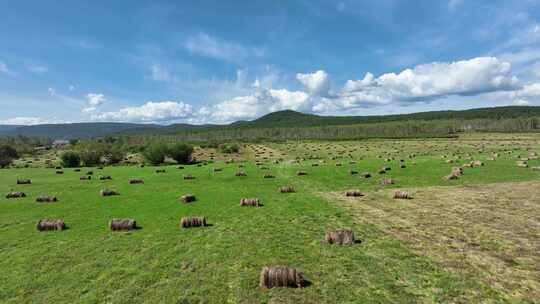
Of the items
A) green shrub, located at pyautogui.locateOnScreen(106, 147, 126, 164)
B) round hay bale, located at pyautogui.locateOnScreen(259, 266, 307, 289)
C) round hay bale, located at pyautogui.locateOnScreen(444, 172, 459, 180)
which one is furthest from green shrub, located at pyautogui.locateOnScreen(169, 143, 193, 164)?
round hay bale, located at pyautogui.locateOnScreen(259, 266, 307, 289)

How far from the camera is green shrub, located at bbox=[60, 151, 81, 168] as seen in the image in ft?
220

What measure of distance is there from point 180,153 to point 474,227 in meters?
62.9

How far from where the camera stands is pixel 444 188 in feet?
81.9

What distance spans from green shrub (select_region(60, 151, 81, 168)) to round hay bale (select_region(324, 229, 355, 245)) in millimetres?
74083

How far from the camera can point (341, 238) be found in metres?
12.5

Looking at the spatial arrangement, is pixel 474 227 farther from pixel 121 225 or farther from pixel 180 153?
pixel 180 153

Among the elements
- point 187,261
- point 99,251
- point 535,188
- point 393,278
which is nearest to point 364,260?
point 393,278

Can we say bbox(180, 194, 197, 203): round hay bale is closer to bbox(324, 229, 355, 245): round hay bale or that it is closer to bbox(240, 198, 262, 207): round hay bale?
bbox(240, 198, 262, 207): round hay bale

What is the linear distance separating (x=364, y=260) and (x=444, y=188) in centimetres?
1833

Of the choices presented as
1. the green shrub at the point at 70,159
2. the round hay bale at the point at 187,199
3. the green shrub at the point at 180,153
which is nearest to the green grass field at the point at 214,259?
the round hay bale at the point at 187,199

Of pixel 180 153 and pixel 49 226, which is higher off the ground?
pixel 180 153

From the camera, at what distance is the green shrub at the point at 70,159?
67188 millimetres

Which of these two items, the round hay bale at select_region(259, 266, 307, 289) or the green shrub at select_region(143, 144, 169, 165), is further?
the green shrub at select_region(143, 144, 169, 165)

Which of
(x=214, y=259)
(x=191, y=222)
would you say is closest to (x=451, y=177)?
(x=191, y=222)
